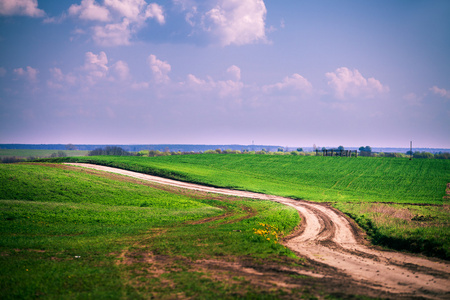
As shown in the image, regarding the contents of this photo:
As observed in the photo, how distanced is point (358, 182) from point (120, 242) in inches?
2142

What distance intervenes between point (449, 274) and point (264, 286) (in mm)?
10836

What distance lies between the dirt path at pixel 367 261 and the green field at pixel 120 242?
7.95 ft

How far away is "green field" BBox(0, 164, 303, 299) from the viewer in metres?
13.1

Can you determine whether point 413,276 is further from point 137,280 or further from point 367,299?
point 137,280

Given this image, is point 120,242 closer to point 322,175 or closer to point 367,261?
point 367,261

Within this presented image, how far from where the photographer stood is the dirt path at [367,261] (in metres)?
14.2

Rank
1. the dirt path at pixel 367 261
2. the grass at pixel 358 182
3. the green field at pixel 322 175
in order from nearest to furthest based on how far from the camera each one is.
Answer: the dirt path at pixel 367 261
the grass at pixel 358 182
the green field at pixel 322 175

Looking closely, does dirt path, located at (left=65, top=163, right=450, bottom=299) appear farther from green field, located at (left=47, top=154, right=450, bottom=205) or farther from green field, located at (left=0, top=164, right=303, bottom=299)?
green field, located at (left=47, top=154, right=450, bottom=205)

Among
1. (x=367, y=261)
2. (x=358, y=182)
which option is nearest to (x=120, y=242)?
(x=367, y=261)

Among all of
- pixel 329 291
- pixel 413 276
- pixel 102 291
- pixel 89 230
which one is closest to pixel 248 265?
pixel 329 291

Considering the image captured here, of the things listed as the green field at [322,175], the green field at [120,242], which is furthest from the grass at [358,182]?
the green field at [120,242]

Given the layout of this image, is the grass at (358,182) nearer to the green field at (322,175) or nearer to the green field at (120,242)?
the green field at (322,175)

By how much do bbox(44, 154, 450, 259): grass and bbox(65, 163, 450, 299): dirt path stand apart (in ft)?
6.56

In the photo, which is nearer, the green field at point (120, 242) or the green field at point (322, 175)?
the green field at point (120, 242)
